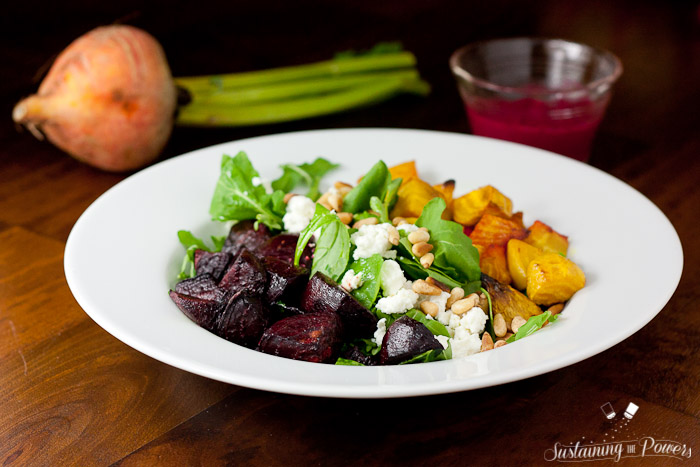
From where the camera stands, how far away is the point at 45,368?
1642mm

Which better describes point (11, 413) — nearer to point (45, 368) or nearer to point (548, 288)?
point (45, 368)

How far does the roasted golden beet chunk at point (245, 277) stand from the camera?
1.57 meters

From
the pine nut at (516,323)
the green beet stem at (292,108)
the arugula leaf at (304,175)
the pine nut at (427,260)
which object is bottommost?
the green beet stem at (292,108)

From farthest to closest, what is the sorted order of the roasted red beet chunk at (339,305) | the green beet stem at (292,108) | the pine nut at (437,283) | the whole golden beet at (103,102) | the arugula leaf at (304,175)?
the green beet stem at (292,108)
the whole golden beet at (103,102)
the arugula leaf at (304,175)
the pine nut at (437,283)
the roasted red beet chunk at (339,305)

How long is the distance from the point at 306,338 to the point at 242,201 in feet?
2.05

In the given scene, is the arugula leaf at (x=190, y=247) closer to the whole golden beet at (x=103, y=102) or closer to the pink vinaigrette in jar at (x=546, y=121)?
the whole golden beet at (x=103, y=102)

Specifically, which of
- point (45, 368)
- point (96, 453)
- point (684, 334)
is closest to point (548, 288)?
point (684, 334)

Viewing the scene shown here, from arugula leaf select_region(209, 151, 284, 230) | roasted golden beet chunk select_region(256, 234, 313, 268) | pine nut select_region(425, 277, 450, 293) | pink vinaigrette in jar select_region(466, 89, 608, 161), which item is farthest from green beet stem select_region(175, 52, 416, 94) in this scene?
pine nut select_region(425, 277, 450, 293)

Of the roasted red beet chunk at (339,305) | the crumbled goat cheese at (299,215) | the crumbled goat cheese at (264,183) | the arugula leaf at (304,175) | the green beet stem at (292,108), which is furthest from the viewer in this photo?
the green beet stem at (292,108)

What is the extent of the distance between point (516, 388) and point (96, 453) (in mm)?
807

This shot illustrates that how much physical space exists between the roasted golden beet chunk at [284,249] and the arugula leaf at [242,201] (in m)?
0.11

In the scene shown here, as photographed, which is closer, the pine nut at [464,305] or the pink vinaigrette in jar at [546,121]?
Result: the pine nut at [464,305]

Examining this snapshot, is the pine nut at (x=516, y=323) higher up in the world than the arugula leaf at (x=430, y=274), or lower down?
lower down

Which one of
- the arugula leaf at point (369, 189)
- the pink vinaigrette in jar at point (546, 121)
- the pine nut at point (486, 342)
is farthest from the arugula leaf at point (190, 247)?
the pink vinaigrette in jar at point (546, 121)
